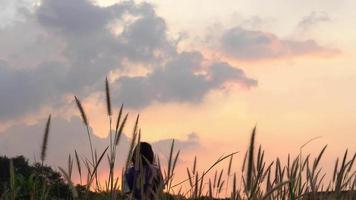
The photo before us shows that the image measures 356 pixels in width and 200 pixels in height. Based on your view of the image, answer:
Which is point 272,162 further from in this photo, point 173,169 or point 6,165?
point 6,165

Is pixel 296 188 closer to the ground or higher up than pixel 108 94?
closer to the ground

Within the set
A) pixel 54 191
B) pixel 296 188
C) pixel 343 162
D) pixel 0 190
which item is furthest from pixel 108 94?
pixel 0 190

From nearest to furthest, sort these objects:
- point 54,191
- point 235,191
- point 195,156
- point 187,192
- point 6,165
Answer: point 235,191 < point 187,192 < point 195,156 < point 54,191 < point 6,165

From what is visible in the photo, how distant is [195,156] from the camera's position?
659 cm

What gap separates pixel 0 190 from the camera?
22453 millimetres

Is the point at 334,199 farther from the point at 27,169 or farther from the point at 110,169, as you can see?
the point at 27,169

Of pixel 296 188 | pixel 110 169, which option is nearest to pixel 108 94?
pixel 110 169

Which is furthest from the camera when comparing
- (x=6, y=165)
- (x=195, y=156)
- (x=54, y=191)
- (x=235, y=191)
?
(x=6, y=165)

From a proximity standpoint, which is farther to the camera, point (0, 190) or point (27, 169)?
point (27, 169)

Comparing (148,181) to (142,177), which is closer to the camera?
(142,177)

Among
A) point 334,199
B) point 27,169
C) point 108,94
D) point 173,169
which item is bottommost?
point 334,199

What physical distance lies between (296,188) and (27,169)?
27613 mm

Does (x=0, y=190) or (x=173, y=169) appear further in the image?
(x=0, y=190)

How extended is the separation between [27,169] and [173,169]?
2731 cm
